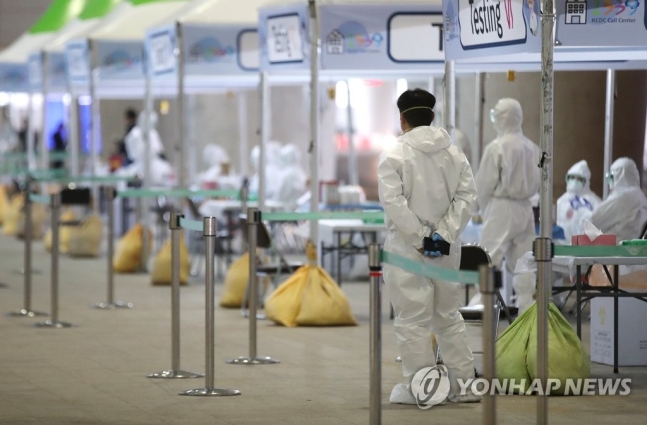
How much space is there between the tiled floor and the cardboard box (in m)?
0.12

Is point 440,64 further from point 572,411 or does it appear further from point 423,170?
point 572,411

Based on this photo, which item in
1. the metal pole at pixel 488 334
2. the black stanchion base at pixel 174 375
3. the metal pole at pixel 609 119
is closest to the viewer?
the metal pole at pixel 488 334

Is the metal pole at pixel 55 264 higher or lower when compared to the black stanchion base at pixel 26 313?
higher

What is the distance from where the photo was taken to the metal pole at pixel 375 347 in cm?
593

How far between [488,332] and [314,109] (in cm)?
571

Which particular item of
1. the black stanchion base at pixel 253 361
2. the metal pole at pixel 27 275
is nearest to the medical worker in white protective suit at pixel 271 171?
the metal pole at pixel 27 275

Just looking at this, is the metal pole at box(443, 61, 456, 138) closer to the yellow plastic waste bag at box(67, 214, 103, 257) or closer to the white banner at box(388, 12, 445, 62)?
the white banner at box(388, 12, 445, 62)

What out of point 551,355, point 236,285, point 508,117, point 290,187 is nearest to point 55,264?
point 236,285

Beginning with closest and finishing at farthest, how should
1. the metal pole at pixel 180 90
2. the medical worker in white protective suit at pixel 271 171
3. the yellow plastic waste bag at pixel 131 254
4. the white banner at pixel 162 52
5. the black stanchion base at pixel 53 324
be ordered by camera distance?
the black stanchion base at pixel 53 324 → the metal pole at pixel 180 90 → the white banner at pixel 162 52 → the yellow plastic waste bag at pixel 131 254 → the medical worker in white protective suit at pixel 271 171

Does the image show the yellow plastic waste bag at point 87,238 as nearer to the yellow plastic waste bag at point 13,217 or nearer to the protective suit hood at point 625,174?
the yellow plastic waste bag at point 13,217

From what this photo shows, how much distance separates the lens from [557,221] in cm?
1047

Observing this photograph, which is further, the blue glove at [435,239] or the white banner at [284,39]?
the white banner at [284,39]

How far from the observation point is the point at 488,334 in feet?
16.9

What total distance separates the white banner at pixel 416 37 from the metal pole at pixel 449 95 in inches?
45.7
